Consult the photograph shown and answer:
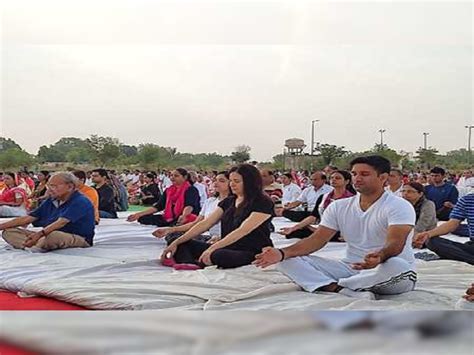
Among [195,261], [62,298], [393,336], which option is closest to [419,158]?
[195,261]

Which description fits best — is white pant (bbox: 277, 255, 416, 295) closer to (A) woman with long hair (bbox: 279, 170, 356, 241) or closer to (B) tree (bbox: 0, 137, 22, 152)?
(A) woman with long hair (bbox: 279, 170, 356, 241)

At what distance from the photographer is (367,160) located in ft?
9.31

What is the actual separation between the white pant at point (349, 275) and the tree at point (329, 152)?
8.67ft

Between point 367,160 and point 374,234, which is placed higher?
point 367,160

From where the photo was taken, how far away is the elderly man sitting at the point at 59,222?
394 cm

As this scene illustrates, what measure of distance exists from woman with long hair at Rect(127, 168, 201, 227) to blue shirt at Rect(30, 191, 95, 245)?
Answer: 1025 mm

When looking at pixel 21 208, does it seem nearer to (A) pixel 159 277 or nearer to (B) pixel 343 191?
(B) pixel 343 191

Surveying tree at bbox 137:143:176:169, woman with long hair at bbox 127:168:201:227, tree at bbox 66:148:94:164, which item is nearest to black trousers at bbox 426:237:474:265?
woman with long hair at bbox 127:168:201:227

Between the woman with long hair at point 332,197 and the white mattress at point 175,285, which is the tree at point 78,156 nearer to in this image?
the woman with long hair at point 332,197

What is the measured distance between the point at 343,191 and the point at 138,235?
1598mm

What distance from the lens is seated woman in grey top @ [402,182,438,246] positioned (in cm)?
446

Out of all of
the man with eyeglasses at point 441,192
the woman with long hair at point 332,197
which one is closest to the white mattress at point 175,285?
the woman with long hair at point 332,197

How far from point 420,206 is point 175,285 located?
7.97ft

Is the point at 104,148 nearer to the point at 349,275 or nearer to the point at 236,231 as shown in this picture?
the point at 236,231
